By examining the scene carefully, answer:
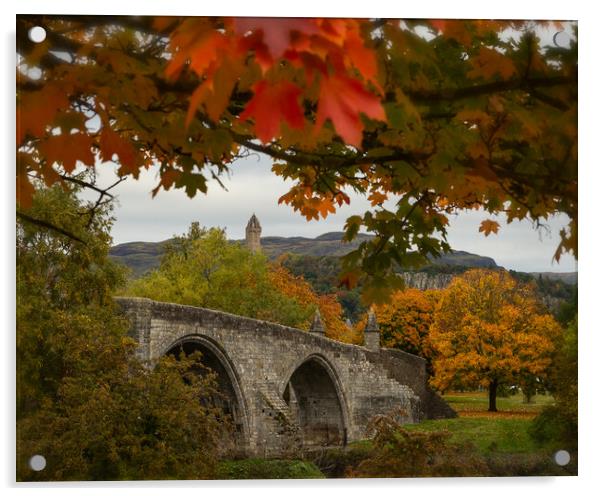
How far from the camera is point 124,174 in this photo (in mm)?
5070

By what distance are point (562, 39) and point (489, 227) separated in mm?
1253

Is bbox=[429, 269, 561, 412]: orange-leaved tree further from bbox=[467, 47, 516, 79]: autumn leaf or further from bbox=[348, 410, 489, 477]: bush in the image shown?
bbox=[467, 47, 516, 79]: autumn leaf

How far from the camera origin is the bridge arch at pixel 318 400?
7539 millimetres

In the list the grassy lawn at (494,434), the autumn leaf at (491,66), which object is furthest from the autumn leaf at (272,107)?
the grassy lawn at (494,434)

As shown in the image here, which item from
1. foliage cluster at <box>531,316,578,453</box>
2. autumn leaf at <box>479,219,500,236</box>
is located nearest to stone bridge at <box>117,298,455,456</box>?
foliage cluster at <box>531,316,578,453</box>

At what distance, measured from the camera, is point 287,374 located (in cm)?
1392

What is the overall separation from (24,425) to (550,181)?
3403 millimetres

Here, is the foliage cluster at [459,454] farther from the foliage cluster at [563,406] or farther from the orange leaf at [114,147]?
the orange leaf at [114,147]

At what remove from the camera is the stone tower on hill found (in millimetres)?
5586

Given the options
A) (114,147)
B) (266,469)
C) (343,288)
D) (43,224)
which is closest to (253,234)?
(343,288)

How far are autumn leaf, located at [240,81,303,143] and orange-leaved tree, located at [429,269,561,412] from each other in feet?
12.5

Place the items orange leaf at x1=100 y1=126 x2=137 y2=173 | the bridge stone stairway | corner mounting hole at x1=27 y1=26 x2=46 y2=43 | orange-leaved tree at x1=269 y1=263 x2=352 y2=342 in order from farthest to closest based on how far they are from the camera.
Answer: the bridge stone stairway → orange-leaved tree at x1=269 y1=263 x2=352 y2=342 → corner mounting hole at x1=27 y1=26 x2=46 y2=43 → orange leaf at x1=100 y1=126 x2=137 y2=173

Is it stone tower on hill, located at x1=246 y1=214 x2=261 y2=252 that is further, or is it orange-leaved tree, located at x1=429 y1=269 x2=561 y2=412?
orange-leaved tree, located at x1=429 y1=269 x2=561 y2=412

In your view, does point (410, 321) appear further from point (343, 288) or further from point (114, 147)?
point (114, 147)
